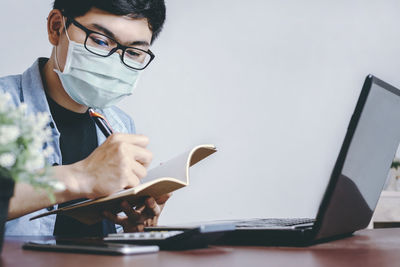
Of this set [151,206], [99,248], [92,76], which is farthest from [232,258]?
[92,76]

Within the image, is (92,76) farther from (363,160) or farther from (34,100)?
(363,160)

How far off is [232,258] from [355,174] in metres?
0.22

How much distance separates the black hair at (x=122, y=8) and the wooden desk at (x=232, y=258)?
74cm

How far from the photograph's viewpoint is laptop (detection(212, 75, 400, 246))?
21.9 inches

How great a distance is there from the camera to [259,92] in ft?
7.02

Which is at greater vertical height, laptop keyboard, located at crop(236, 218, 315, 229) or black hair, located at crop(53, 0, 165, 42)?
black hair, located at crop(53, 0, 165, 42)

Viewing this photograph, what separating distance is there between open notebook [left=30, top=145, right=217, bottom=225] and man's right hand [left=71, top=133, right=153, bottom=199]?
0.02 m

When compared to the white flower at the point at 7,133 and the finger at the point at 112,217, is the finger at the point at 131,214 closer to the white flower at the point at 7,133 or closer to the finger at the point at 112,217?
the finger at the point at 112,217

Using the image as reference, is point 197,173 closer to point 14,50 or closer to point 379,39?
point 14,50

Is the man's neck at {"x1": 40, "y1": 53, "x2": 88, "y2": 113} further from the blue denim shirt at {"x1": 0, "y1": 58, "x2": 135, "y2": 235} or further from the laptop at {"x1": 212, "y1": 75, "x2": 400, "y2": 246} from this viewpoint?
the laptop at {"x1": 212, "y1": 75, "x2": 400, "y2": 246}

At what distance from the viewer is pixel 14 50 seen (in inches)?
65.6


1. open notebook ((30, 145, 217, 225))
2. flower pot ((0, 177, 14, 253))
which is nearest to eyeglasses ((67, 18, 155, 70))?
open notebook ((30, 145, 217, 225))

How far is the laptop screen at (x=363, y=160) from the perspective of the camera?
554mm

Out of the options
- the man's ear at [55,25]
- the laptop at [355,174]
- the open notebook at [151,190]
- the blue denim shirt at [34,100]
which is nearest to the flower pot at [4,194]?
the open notebook at [151,190]
